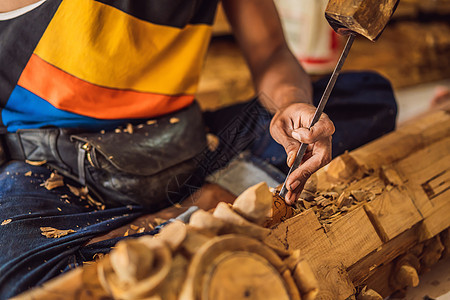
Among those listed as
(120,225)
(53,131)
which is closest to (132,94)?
(53,131)

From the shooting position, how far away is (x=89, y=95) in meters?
1.01

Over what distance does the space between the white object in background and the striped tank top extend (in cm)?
138

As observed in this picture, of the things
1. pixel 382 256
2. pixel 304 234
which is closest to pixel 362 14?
pixel 304 234

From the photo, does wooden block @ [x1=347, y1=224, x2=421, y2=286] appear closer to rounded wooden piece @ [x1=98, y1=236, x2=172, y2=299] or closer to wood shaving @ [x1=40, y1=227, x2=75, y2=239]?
rounded wooden piece @ [x1=98, y1=236, x2=172, y2=299]

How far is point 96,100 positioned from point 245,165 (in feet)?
1.46

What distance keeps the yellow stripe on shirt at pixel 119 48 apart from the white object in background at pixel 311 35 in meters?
1.35

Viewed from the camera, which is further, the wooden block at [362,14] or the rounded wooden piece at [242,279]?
the wooden block at [362,14]

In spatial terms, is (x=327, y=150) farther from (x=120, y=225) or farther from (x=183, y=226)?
(x=120, y=225)

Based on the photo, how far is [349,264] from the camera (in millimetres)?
764

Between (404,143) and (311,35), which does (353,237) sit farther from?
(311,35)

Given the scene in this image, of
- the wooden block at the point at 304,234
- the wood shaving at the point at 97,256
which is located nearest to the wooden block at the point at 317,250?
the wooden block at the point at 304,234

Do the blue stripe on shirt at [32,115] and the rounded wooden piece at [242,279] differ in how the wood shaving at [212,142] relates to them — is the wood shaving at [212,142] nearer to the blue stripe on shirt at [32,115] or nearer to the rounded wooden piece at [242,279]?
the blue stripe on shirt at [32,115]

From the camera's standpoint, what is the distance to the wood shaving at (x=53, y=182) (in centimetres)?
94

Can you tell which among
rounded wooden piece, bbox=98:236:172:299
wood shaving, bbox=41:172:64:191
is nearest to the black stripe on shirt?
wood shaving, bbox=41:172:64:191
